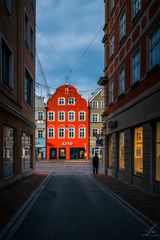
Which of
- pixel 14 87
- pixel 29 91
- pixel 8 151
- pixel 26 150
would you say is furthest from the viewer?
pixel 29 91

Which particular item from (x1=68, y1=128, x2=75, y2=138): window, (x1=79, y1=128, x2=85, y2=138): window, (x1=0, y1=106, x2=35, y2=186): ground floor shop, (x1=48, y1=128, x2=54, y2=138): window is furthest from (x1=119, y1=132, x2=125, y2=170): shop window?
(x1=48, y1=128, x2=54, y2=138): window

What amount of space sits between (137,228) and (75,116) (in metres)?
62.8

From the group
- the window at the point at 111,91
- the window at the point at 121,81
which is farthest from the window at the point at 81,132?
the window at the point at 121,81

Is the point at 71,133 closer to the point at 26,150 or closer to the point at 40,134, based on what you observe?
the point at 40,134

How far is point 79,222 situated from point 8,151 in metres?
11.0

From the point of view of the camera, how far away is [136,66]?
19.2 m

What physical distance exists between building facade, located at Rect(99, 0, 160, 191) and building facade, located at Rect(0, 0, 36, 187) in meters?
5.65

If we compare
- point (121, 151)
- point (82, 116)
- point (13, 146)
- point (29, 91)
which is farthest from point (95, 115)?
point (13, 146)

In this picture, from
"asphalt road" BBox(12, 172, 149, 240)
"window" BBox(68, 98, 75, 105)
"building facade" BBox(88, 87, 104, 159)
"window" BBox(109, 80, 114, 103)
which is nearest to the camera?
"asphalt road" BBox(12, 172, 149, 240)

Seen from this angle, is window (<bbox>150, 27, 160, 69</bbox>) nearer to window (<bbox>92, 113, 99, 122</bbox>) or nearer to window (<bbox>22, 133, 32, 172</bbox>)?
window (<bbox>22, 133, 32, 172</bbox>)

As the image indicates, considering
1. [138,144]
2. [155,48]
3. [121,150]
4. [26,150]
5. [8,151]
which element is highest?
[155,48]

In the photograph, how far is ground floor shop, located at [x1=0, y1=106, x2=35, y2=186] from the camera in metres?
17.9

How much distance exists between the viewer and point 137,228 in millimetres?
8383

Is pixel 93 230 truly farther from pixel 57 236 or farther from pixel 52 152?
pixel 52 152
